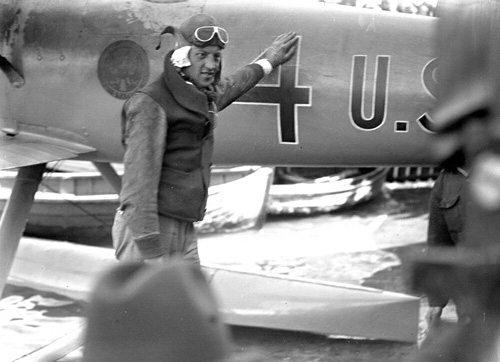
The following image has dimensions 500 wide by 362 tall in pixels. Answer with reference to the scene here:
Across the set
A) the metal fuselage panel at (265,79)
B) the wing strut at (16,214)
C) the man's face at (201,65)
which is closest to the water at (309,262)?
the wing strut at (16,214)

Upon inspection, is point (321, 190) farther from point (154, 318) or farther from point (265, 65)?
point (154, 318)

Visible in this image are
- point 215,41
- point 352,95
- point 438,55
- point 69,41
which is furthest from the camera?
point 69,41

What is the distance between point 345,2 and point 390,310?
1.83 metres

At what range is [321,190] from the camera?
9070mm

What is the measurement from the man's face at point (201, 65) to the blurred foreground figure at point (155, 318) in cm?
248

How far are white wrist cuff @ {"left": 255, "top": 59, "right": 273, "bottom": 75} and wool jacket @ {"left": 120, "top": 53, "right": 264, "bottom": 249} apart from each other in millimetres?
608

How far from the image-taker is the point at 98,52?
4.66 meters

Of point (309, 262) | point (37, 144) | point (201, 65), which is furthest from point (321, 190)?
point (201, 65)

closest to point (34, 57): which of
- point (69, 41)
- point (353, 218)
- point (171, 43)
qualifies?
point (69, 41)

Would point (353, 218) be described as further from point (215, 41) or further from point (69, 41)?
point (215, 41)

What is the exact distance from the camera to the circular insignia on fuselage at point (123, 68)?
4.61 meters

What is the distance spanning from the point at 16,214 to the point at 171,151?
66.4 inches

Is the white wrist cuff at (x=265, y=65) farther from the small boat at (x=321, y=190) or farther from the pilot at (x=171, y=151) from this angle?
the small boat at (x=321, y=190)

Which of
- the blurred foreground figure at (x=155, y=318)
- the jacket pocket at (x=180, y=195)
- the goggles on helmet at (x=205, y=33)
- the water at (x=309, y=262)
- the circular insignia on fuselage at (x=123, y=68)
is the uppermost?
the goggles on helmet at (x=205, y=33)
